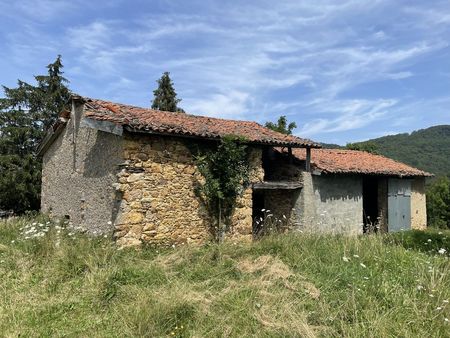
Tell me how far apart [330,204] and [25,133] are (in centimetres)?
1940

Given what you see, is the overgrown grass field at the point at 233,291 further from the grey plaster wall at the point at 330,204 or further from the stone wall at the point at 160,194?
the grey plaster wall at the point at 330,204

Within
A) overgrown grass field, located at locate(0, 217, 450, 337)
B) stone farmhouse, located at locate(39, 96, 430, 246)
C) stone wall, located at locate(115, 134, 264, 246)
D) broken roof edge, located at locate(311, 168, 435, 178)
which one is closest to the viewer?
overgrown grass field, located at locate(0, 217, 450, 337)

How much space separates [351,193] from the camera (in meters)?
15.0

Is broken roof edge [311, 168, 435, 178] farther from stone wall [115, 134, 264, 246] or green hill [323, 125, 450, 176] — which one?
green hill [323, 125, 450, 176]

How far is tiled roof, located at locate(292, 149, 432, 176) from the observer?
551 inches

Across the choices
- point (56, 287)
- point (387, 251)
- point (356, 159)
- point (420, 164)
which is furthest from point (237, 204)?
point (420, 164)

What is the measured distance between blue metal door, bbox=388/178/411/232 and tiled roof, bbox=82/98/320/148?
6298 mm

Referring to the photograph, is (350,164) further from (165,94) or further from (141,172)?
(165,94)

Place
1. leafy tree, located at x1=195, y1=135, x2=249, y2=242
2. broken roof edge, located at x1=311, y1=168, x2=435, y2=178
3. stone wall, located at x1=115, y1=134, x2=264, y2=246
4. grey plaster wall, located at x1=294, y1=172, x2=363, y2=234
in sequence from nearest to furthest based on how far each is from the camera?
stone wall, located at x1=115, y1=134, x2=264, y2=246
leafy tree, located at x1=195, y1=135, x2=249, y2=242
grey plaster wall, located at x1=294, y1=172, x2=363, y2=234
broken roof edge, located at x1=311, y1=168, x2=435, y2=178

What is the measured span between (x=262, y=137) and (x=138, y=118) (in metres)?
3.93

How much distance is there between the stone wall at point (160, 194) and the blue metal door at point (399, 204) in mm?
9935

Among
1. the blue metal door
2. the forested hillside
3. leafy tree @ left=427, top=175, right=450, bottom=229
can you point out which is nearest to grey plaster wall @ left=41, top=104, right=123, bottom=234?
the blue metal door

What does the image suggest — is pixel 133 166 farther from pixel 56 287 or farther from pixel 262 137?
pixel 262 137

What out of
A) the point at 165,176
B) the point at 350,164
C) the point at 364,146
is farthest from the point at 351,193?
the point at 364,146
